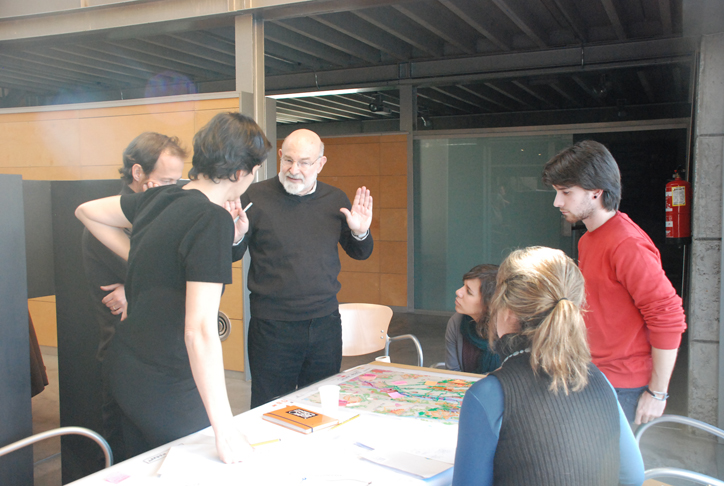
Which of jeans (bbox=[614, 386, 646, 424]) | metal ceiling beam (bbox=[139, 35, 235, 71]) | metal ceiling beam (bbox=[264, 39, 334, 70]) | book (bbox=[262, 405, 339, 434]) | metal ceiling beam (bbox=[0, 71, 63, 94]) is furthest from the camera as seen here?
metal ceiling beam (bbox=[0, 71, 63, 94])

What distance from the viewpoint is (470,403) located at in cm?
123

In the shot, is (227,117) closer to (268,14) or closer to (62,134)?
(268,14)

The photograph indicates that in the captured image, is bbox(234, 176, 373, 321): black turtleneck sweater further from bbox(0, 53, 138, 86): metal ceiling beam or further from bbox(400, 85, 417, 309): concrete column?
bbox(0, 53, 138, 86): metal ceiling beam

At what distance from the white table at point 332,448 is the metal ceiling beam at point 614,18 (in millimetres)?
4354

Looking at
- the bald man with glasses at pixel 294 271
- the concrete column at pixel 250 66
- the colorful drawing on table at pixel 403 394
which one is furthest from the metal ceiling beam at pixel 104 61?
the colorful drawing on table at pixel 403 394

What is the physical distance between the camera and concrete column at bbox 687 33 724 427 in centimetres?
350

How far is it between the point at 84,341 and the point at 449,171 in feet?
18.7

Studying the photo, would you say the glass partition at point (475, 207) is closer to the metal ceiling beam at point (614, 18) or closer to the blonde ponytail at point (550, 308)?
the metal ceiling beam at point (614, 18)

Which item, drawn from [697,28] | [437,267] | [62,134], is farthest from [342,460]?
[437,267]

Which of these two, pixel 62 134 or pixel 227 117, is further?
pixel 62 134

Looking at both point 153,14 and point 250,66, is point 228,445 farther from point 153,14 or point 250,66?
point 153,14

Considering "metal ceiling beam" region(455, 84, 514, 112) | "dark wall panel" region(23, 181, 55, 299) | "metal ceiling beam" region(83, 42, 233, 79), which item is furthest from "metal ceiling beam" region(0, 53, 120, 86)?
"dark wall panel" region(23, 181, 55, 299)

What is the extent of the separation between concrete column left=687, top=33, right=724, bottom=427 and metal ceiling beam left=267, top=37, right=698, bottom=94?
2.22 metres

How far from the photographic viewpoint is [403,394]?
2.10 meters
